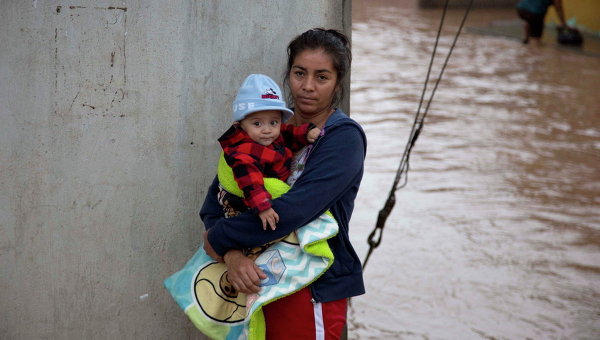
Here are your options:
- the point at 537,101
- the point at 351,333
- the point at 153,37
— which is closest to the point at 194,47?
the point at 153,37

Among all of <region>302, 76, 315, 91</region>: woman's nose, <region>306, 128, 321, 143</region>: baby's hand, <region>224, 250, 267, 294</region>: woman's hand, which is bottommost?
<region>224, 250, 267, 294</region>: woman's hand

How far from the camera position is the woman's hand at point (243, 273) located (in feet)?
7.00

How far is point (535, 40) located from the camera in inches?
567

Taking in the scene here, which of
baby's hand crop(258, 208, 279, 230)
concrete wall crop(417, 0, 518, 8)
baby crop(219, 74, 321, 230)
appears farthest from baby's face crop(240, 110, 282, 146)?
concrete wall crop(417, 0, 518, 8)

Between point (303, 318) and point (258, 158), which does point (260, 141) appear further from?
point (303, 318)

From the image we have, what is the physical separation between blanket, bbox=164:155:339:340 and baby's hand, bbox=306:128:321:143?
0.51 feet

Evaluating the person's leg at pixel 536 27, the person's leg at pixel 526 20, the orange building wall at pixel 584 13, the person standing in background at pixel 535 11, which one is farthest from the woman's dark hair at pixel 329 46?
the orange building wall at pixel 584 13

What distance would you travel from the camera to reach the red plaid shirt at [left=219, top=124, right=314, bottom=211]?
6.76 ft

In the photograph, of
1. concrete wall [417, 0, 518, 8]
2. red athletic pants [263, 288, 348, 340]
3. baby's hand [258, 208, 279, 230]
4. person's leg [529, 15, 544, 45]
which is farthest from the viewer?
concrete wall [417, 0, 518, 8]

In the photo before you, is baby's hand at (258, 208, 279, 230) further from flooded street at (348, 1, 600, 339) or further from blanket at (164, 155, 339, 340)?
flooded street at (348, 1, 600, 339)

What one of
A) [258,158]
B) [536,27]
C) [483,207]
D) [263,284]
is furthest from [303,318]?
[536,27]

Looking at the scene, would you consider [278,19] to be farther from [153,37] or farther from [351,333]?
[351,333]

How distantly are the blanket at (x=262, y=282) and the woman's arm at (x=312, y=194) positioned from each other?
0.06m

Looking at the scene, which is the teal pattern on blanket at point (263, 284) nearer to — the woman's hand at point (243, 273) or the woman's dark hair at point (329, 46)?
the woman's hand at point (243, 273)
